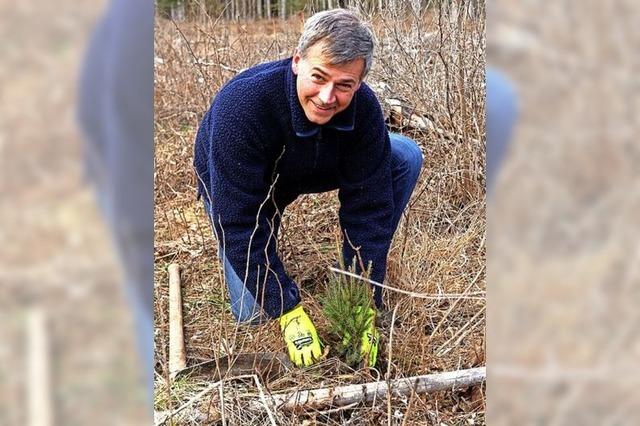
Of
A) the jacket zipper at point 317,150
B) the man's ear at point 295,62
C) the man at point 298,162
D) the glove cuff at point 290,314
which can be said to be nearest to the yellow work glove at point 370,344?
the man at point 298,162

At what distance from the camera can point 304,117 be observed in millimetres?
1137

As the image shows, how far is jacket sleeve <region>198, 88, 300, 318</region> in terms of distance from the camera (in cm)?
113

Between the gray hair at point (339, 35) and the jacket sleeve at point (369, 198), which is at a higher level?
the gray hair at point (339, 35)

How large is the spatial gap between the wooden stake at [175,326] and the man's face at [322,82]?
366 mm

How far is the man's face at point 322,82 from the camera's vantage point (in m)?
1.08

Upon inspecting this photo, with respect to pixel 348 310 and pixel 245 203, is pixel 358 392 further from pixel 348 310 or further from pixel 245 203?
pixel 245 203

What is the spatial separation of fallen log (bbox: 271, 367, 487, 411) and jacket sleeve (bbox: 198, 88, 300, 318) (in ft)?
0.52
